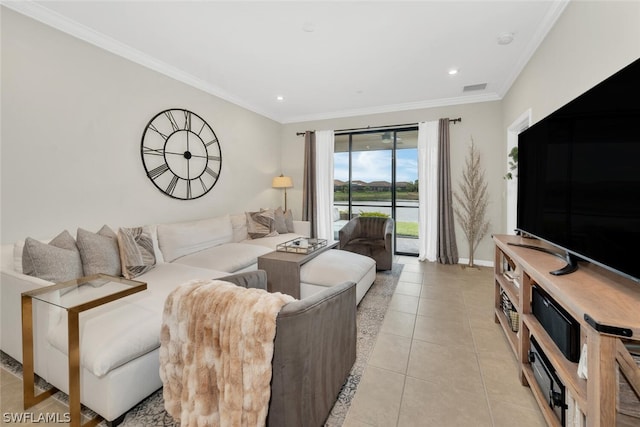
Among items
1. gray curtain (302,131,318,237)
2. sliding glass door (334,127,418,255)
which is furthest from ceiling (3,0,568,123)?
gray curtain (302,131,318,237)

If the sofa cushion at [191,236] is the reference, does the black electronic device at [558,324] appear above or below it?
below

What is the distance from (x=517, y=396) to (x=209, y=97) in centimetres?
466

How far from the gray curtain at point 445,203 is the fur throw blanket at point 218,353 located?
4095 mm

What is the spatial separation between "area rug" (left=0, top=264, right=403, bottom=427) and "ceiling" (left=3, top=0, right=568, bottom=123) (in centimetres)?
279

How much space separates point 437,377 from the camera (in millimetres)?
1864

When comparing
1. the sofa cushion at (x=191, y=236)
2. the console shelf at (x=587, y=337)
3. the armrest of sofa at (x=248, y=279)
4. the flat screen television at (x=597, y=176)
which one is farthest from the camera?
the sofa cushion at (x=191, y=236)

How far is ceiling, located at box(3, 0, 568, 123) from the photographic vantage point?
230 cm

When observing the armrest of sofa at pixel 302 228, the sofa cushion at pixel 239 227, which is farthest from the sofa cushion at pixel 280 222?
the sofa cushion at pixel 239 227

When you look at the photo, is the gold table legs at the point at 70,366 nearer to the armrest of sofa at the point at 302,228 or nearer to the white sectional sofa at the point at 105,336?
the white sectional sofa at the point at 105,336

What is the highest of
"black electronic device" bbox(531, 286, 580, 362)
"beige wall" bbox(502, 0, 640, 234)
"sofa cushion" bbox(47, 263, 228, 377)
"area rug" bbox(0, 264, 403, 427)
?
"beige wall" bbox(502, 0, 640, 234)

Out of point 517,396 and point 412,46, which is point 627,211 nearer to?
point 517,396

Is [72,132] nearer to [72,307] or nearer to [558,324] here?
[72,307]

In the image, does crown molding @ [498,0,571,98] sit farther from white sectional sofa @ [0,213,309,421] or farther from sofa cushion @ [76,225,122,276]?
sofa cushion @ [76,225,122,276]

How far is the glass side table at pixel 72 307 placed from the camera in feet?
4.58
